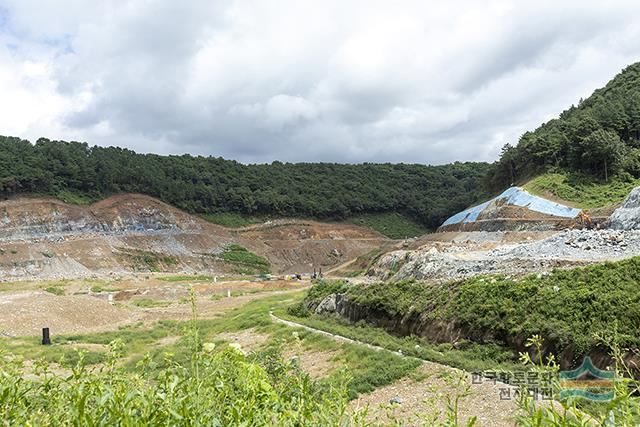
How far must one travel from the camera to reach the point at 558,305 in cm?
1348

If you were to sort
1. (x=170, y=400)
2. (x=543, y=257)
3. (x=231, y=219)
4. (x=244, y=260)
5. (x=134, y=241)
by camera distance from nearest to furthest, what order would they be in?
1. (x=170, y=400)
2. (x=543, y=257)
3. (x=134, y=241)
4. (x=244, y=260)
5. (x=231, y=219)

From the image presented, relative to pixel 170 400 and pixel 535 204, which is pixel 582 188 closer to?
pixel 535 204

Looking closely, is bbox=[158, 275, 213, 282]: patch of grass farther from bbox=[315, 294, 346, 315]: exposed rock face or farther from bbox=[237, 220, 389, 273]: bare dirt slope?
bbox=[315, 294, 346, 315]: exposed rock face

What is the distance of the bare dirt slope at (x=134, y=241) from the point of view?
194 feet

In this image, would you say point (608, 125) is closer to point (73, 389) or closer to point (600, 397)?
point (600, 397)

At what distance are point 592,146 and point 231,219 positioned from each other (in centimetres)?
6110

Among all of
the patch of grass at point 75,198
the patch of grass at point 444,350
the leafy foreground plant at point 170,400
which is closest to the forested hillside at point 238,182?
the patch of grass at point 75,198

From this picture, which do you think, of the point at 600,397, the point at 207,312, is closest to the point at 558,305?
the point at 600,397

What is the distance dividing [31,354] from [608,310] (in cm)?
2116

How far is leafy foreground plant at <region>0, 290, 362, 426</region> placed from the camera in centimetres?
298

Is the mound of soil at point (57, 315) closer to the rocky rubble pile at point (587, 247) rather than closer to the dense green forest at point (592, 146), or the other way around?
the rocky rubble pile at point (587, 247)

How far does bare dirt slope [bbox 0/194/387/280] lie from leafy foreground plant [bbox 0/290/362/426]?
59089 millimetres

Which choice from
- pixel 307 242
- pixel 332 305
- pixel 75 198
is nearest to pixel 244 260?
pixel 307 242

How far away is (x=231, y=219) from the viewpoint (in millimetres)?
91500
